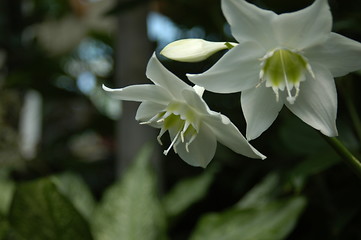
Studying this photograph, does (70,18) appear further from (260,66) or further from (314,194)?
(260,66)

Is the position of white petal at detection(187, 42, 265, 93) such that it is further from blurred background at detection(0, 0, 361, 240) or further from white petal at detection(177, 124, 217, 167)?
blurred background at detection(0, 0, 361, 240)

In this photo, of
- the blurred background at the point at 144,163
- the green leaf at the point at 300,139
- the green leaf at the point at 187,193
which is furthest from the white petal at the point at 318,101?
the green leaf at the point at 187,193

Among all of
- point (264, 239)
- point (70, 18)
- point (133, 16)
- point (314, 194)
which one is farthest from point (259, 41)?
point (70, 18)

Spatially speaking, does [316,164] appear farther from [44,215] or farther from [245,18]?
[44,215]

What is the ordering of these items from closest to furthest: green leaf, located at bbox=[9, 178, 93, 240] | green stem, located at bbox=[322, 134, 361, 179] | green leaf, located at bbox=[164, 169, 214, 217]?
green stem, located at bbox=[322, 134, 361, 179] < green leaf, located at bbox=[9, 178, 93, 240] < green leaf, located at bbox=[164, 169, 214, 217]

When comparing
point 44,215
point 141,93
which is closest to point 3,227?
point 44,215

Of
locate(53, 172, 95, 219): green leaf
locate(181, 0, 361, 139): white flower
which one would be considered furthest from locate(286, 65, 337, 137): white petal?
locate(53, 172, 95, 219): green leaf
